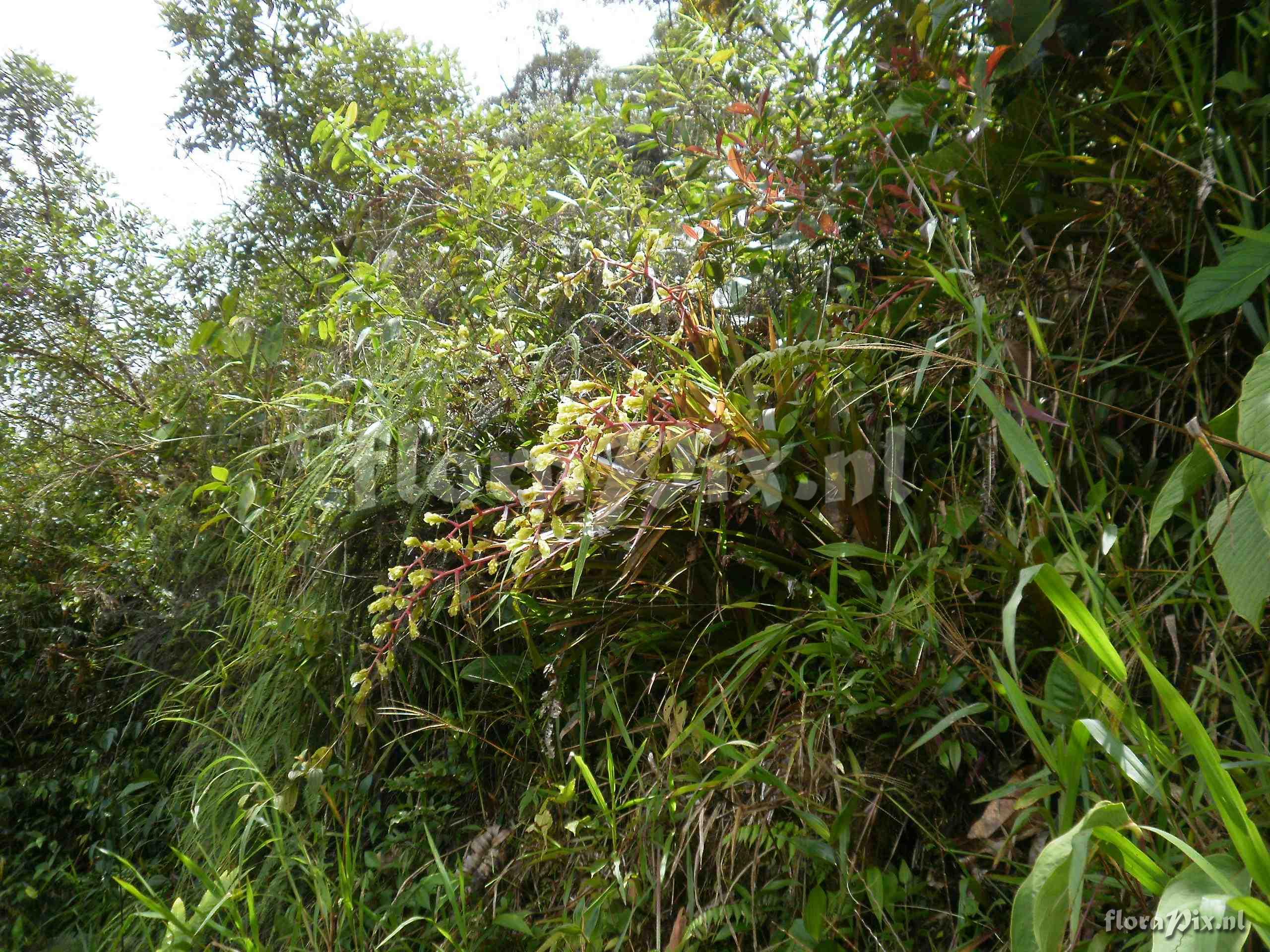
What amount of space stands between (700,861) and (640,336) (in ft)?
3.56

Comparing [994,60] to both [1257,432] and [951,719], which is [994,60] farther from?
[951,719]

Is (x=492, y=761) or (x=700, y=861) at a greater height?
(x=492, y=761)

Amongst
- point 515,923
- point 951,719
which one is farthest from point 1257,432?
point 515,923

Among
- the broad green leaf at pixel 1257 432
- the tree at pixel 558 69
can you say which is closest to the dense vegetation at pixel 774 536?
the broad green leaf at pixel 1257 432

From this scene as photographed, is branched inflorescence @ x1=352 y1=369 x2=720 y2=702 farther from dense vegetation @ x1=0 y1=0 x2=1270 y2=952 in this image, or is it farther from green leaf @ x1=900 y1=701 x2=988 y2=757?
green leaf @ x1=900 y1=701 x2=988 y2=757

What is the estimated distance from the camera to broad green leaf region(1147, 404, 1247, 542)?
71 cm

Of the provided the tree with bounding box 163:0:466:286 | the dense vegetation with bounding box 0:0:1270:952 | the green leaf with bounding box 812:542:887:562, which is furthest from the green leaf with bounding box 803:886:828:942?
the tree with bounding box 163:0:466:286

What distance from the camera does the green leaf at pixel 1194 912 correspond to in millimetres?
572

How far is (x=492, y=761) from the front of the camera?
165 cm

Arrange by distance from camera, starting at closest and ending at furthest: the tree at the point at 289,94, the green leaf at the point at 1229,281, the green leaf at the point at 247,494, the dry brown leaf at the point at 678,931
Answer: the green leaf at the point at 1229,281 < the dry brown leaf at the point at 678,931 < the green leaf at the point at 247,494 < the tree at the point at 289,94

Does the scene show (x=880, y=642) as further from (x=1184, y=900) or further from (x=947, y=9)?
(x=947, y=9)

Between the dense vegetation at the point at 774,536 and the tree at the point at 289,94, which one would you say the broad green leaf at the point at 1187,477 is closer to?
the dense vegetation at the point at 774,536

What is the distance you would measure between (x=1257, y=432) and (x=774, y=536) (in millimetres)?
811

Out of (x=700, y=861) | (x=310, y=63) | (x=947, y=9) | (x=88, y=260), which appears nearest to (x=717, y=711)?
(x=700, y=861)
